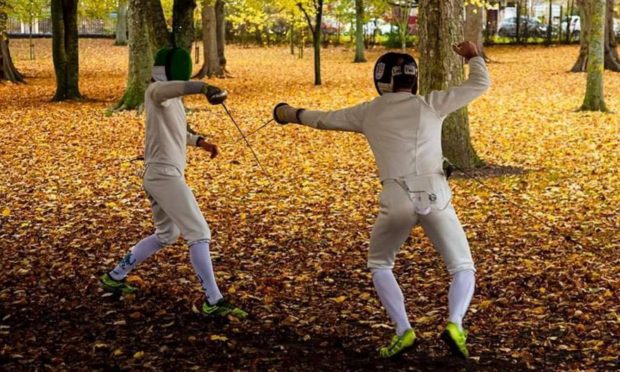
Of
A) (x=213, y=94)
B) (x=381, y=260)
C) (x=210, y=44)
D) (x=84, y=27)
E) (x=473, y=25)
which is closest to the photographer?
(x=381, y=260)

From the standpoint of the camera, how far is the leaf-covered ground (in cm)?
581

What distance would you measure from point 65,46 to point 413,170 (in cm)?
1970

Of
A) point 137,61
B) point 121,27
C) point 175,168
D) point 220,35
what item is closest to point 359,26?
point 220,35

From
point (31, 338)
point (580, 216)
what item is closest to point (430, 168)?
point (31, 338)

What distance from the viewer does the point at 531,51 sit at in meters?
41.5

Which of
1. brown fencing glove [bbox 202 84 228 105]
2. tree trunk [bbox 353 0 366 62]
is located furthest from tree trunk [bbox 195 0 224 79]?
brown fencing glove [bbox 202 84 228 105]

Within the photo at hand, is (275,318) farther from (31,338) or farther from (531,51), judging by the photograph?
(531,51)

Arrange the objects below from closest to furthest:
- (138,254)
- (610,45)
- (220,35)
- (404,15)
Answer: (138,254), (610,45), (220,35), (404,15)

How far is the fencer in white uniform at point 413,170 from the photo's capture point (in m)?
5.14

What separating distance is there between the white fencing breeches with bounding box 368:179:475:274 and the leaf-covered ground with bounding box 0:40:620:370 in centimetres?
64

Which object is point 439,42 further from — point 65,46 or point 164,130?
point 65,46

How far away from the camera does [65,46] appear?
23.5m

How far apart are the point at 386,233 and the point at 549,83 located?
23190mm

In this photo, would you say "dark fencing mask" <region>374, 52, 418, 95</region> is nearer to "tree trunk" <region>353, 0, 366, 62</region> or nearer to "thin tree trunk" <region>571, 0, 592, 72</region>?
"thin tree trunk" <region>571, 0, 592, 72</region>
